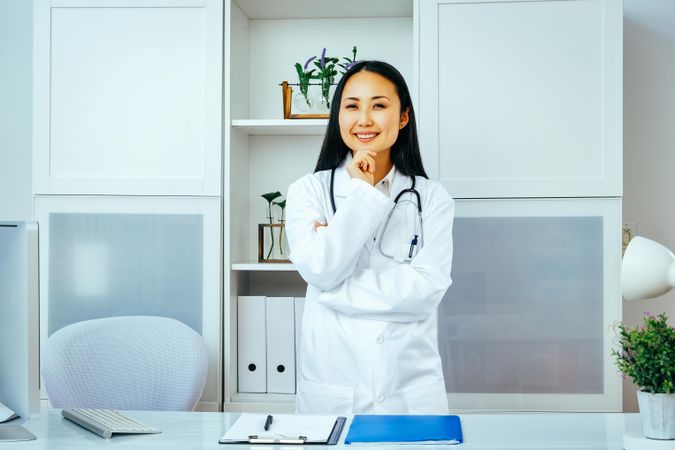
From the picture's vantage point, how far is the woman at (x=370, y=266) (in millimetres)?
1959

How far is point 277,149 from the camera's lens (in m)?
3.07

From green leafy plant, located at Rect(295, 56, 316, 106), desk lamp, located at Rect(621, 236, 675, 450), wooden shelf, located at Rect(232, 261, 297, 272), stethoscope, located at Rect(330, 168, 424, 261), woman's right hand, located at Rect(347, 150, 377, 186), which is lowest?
wooden shelf, located at Rect(232, 261, 297, 272)

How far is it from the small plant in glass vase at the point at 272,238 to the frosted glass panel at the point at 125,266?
282mm

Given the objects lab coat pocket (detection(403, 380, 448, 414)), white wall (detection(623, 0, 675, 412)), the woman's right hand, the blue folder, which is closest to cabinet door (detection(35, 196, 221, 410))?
the woman's right hand

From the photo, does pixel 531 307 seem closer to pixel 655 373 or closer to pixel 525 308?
pixel 525 308

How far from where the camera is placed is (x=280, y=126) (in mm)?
2777

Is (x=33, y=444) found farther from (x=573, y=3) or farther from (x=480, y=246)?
(x=573, y=3)

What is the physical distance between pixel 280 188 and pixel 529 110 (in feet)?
3.32

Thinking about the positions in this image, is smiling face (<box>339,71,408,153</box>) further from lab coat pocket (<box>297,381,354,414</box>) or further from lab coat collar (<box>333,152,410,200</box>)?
lab coat pocket (<box>297,381,354,414</box>)

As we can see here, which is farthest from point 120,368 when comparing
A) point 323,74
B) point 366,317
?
point 323,74

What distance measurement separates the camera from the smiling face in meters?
2.14

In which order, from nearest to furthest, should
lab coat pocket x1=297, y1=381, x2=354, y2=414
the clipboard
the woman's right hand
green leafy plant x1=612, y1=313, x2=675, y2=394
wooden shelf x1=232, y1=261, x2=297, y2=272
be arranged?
green leafy plant x1=612, y1=313, x2=675, y2=394, the clipboard, lab coat pocket x1=297, y1=381, x2=354, y2=414, the woman's right hand, wooden shelf x1=232, y1=261, x2=297, y2=272

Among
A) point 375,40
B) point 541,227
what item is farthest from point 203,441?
point 375,40

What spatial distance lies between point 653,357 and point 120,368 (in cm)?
151
